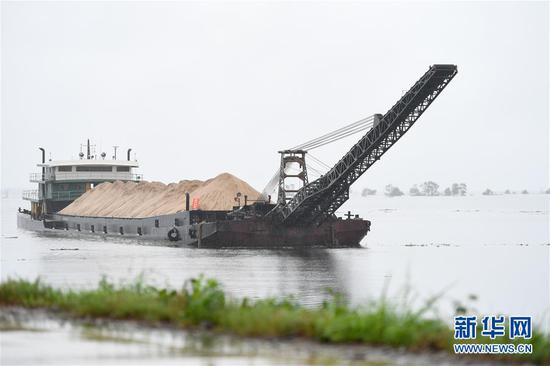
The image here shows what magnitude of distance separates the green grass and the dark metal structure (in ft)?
98.8

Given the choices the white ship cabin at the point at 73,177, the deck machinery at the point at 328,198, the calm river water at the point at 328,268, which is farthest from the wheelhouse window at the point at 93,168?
the deck machinery at the point at 328,198

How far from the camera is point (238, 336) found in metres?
12.4

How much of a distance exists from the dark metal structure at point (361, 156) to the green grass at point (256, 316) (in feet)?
98.8

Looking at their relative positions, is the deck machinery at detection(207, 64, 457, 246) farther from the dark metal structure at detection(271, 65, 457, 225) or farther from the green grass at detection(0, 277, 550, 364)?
the green grass at detection(0, 277, 550, 364)

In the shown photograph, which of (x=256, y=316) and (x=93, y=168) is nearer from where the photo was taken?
(x=256, y=316)

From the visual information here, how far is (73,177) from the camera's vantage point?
81875 mm

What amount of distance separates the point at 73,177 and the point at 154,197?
554 inches

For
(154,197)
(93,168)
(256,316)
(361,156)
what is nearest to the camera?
(256,316)

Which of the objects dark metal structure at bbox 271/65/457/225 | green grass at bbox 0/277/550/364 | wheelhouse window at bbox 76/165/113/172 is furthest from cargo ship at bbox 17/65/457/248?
green grass at bbox 0/277/550/364

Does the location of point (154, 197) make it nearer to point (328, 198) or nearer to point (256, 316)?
point (328, 198)

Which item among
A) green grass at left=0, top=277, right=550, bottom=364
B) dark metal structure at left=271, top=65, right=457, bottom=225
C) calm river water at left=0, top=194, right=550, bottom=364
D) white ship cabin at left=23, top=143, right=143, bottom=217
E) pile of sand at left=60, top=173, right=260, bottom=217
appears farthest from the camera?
white ship cabin at left=23, top=143, right=143, bottom=217

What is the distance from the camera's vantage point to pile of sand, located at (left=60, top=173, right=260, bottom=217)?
61531mm

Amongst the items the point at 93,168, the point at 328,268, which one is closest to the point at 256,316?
the point at 328,268

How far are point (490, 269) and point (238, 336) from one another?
33391 millimetres
